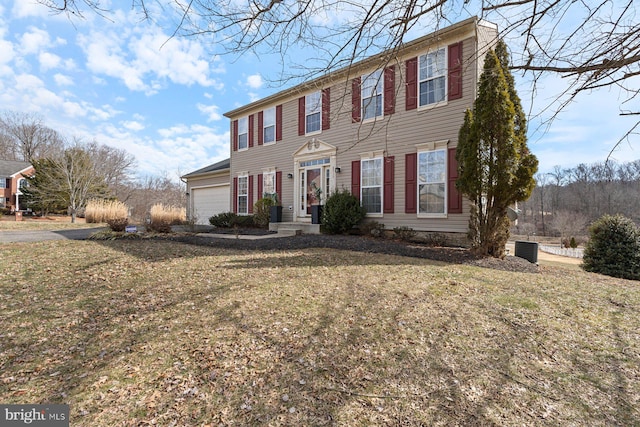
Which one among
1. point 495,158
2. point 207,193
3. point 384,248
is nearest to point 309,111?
point 384,248

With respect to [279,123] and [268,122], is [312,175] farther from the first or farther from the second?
[268,122]

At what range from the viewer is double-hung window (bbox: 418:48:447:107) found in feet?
27.0

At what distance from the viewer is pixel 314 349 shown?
252cm

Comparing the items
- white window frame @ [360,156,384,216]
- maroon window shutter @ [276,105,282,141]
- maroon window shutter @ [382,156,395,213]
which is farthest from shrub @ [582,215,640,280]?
maroon window shutter @ [276,105,282,141]

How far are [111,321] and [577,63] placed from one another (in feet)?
17.1

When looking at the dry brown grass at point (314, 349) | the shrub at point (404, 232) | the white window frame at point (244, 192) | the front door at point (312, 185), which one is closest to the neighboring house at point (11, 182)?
the white window frame at point (244, 192)

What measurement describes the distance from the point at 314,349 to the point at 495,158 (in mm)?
5972

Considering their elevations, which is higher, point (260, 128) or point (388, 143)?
point (260, 128)

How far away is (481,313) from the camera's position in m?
3.35

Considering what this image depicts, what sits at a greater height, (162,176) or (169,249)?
(162,176)

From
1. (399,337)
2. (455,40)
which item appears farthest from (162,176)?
(399,337)

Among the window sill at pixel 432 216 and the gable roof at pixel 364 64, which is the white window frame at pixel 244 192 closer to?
the gable roof at pixel 364 64

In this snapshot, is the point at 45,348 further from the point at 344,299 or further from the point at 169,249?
the point at 169,249

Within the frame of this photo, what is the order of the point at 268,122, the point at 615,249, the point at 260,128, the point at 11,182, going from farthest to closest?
1. the point at 11,182
2. the point at 260,128
3. the point at 268,122
4. the point at 615,249
